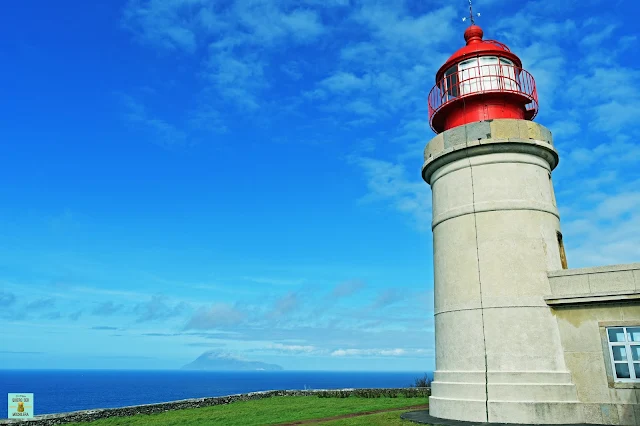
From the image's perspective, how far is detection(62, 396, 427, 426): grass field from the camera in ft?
48.7

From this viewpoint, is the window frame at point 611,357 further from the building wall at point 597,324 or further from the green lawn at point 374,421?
→ the green lawn at point 374,421

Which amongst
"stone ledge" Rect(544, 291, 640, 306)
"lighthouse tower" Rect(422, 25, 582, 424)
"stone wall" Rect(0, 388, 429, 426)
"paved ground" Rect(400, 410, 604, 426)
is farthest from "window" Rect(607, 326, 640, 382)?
"stone wall" Rect(0, 388, 429, 426)

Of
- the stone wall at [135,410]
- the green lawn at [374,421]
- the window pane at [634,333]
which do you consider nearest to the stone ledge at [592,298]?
the window pane at [634,333]

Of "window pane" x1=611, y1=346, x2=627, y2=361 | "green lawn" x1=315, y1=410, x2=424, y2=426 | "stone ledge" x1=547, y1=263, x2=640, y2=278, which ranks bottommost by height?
"green lawn" x1=315, y1=410, x2=424, y2=426

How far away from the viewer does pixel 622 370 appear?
11.3 m

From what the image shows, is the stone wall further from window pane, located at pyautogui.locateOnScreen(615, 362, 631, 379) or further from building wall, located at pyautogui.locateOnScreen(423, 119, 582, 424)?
window pane, located at pyautogui.locateOnScreen(615, 362, 631, 379)

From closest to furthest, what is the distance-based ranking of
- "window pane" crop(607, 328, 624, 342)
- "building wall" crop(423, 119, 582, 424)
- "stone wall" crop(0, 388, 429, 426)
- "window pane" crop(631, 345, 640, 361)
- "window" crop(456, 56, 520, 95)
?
"window pane" crop(631, 345, 640, 361)
"window pane" crop(607, 328, 624, 342)
"building wall" crop(423, 119, 582, 424)
"window" crop(456, 56, 520, 95)
"stone wall" crop(0, 388, 429, 426)

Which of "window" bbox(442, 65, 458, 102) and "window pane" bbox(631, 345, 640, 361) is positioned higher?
"window" bbox(442, 65, 458, 102)

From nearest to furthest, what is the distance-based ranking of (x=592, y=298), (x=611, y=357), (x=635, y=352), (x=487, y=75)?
(x=635, y=352)
(x=611, y=357)
(x=592, y=298)
(x=487, y=75)

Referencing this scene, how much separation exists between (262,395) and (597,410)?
18311 millimetres

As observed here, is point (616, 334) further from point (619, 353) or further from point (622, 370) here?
point (622, 370)

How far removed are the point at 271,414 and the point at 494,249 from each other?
10.9 meters

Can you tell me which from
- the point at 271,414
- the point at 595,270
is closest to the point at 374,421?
the point at 271,414

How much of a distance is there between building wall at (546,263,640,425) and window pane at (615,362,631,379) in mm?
176
